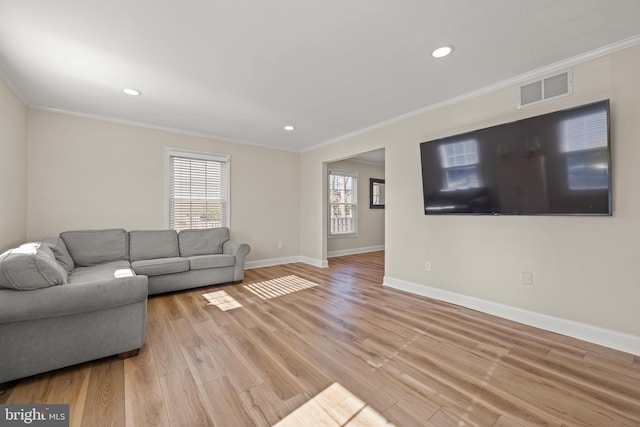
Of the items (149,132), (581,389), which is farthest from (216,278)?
(581,389)

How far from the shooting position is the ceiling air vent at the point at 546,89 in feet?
7.93

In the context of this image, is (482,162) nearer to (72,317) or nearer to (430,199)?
(430,199)

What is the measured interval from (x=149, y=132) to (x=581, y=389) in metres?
5.76

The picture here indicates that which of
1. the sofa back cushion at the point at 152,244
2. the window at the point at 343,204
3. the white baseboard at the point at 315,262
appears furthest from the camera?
the window at the point at 343,204

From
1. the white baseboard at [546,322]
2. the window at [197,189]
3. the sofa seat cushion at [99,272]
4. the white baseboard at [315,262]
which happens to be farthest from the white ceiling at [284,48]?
the white baseboard at [315,262]

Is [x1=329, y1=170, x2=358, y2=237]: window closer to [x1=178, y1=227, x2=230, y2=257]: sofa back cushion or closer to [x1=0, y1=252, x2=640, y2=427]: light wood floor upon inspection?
[x1=178, y1=227, x2=230, y2=257]: sofa back cushion

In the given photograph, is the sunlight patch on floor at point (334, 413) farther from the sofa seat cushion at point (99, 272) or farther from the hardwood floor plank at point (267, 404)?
the sofa seat cushion at point (99, 272)

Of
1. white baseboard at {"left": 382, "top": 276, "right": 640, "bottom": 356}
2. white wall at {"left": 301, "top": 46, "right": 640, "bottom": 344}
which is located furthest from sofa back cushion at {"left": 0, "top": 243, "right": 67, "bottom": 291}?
white baseboard at {"left": 382, "top": 276, "right": 640, "bottom": 356}

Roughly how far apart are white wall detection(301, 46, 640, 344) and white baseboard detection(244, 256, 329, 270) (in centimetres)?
183

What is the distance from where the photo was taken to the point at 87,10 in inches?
70.8

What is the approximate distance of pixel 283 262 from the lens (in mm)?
5688

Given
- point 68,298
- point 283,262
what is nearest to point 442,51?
point 68,298

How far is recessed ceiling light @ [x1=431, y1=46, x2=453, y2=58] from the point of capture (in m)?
2.22

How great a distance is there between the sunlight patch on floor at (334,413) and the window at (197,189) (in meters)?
3.90
